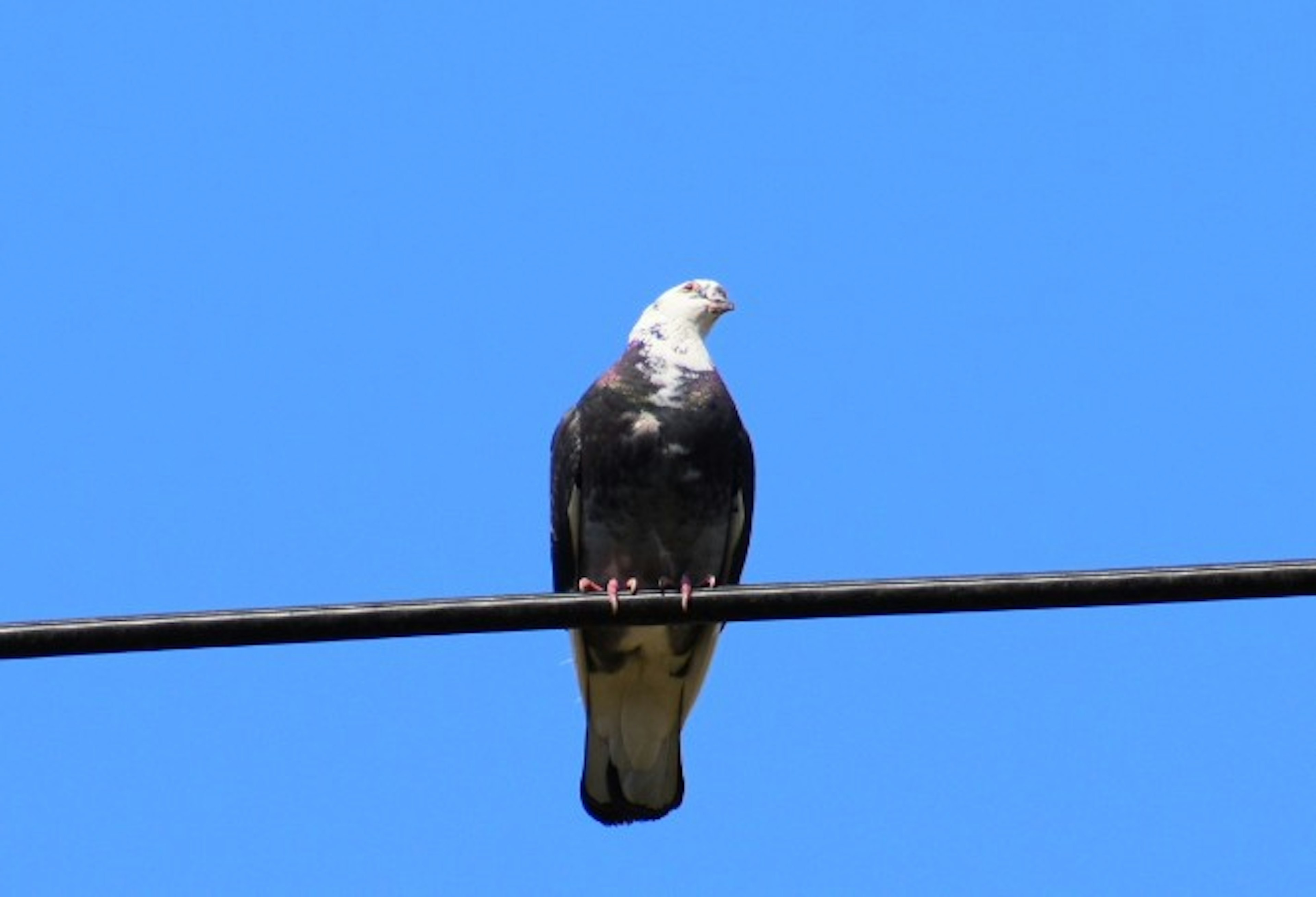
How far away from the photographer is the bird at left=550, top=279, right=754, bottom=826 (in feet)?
27.8

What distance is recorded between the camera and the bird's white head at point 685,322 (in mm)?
8844

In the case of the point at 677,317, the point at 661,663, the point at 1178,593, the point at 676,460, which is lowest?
the point at 1178,593

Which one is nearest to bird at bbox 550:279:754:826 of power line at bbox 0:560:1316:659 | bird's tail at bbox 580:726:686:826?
bird's tail at bbox 580:726:686:826

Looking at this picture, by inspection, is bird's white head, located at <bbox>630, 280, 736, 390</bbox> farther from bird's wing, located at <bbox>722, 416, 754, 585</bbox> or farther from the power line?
the power line

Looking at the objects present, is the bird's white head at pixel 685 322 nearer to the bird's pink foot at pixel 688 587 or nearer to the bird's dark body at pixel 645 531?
the bird's dark body at pixel 645 531

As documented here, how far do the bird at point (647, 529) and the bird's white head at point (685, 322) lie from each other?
10 millimetres

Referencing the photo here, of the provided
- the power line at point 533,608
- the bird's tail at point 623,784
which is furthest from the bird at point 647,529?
the power line at point 533,608

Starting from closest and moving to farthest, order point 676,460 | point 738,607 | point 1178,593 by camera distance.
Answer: point 1178,593
point 738,607
point 676,460

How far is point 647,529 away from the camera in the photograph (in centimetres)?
845

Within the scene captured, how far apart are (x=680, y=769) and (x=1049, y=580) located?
12.8ft

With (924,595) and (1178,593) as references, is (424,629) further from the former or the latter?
(1178,593)

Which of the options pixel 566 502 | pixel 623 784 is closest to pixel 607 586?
pixel 566 502

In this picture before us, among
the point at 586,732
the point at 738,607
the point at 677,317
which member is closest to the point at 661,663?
the point at 586,732

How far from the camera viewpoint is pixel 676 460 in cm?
845
